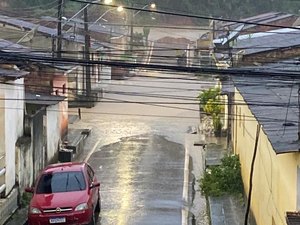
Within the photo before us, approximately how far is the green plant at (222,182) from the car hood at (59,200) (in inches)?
182

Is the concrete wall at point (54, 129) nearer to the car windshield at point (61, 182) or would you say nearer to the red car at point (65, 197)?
the red car at point (65, 197)

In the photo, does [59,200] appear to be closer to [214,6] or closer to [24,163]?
[24,163]

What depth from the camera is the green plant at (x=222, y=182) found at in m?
21.0

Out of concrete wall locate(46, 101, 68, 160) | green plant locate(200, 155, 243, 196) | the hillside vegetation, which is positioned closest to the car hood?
green plant locate(200, 155, 243, 196)

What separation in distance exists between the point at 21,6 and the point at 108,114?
2402 centimetres

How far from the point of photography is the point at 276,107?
49.6 ft

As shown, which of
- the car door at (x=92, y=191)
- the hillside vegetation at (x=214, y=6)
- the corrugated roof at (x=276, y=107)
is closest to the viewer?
the corrugated roof at (x=276, y=107)

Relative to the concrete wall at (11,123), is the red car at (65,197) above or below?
below

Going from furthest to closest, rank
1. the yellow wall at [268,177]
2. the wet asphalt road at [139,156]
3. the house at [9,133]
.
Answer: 1. the wet asphalt road at [139,156]
2. the house at [9,133]
3. the yellow wall at [268,177]

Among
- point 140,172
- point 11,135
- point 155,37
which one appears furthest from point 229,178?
point 155,37

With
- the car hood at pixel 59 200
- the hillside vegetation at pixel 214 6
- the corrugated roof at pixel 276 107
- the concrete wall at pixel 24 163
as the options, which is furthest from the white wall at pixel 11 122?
the hillside vegetation at pixel 214 6

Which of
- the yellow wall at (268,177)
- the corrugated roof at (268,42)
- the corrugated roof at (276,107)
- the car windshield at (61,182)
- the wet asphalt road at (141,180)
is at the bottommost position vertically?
the wet asphalt road at (141,180)

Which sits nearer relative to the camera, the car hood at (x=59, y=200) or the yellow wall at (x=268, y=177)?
the yellow wall at (x=268, y=177)

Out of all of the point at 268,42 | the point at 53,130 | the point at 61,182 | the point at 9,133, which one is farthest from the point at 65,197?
the point at 268,42
